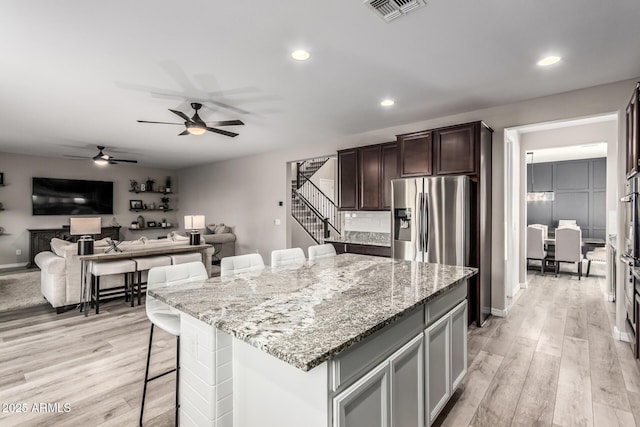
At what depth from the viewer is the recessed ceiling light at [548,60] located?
2.77 meters

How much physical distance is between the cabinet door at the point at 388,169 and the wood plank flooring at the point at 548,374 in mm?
2144

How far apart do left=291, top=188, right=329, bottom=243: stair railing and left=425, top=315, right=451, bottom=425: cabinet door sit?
589 centimetres

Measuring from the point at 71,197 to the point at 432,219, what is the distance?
359 inches

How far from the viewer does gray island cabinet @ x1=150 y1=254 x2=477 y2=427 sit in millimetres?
1184

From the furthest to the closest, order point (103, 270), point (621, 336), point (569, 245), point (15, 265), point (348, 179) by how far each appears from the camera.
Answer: point (15, 265) → point (569, 245) → point (348, 179) → point (103, 270) → point (621, 336)

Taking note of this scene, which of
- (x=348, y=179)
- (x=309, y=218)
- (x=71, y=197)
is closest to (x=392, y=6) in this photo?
(x=348, y=179)

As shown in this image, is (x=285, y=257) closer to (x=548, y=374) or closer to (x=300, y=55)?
(x=300, y=55)

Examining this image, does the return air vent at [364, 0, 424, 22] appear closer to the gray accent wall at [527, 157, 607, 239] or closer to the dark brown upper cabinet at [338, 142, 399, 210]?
the dark brown upper cabinet at [338, 142, 399, 210]

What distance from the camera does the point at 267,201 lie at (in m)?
7.17

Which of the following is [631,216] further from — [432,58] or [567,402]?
[432,58]

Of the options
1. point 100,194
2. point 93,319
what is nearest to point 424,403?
point 93,319

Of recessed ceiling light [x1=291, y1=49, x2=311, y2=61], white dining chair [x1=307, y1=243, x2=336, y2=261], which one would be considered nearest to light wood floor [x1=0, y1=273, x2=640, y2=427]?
white dining chair [x1=307, y1=243, x2=336, y2=261]

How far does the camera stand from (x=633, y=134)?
2.85 m

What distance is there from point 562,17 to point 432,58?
0.92 m
